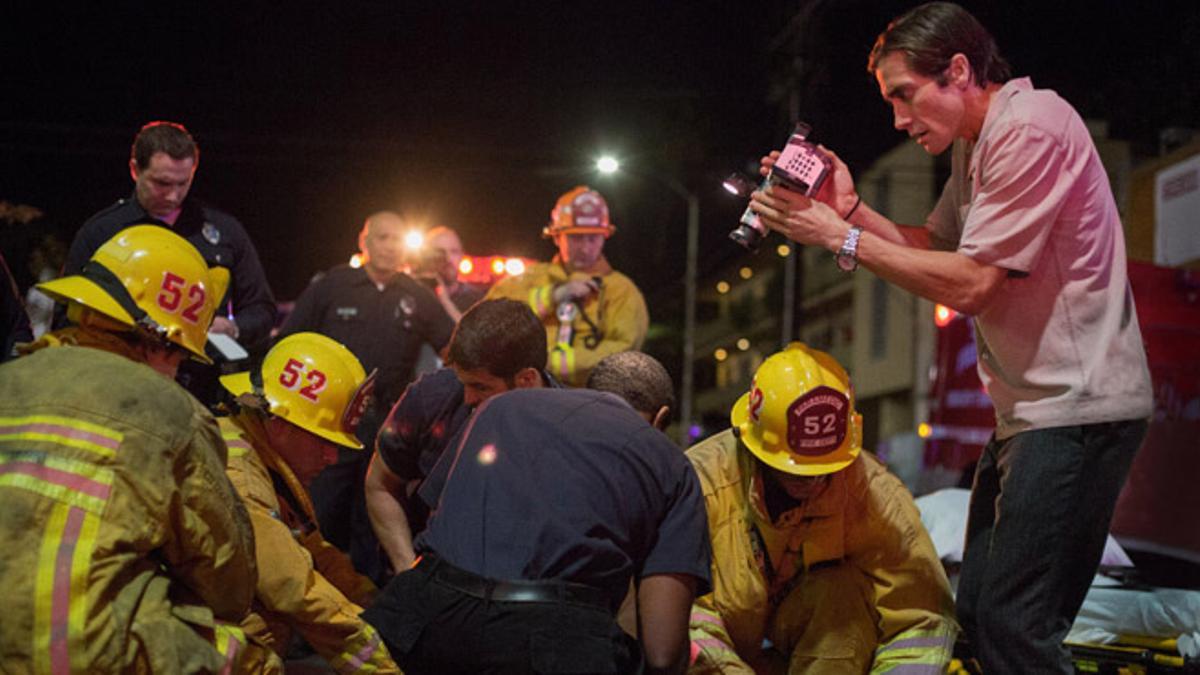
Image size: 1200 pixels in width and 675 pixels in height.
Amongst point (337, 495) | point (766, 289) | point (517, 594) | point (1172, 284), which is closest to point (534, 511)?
point (517, 594)

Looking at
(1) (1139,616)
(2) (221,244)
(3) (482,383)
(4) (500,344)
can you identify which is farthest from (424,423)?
(1) (1139,616)

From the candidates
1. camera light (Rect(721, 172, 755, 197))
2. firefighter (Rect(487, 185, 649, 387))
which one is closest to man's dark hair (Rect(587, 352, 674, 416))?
camera light (Rect(721, 172, 755, 197))

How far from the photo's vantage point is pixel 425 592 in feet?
9.70

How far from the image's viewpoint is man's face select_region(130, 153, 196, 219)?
17.4ft

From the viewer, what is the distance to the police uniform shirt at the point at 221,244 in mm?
5340

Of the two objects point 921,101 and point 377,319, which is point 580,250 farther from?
point 921,101

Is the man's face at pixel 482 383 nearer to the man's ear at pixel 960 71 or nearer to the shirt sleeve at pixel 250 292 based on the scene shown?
the shirt sleeve at pixel 250 292

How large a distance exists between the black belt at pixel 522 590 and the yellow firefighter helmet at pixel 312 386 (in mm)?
1362

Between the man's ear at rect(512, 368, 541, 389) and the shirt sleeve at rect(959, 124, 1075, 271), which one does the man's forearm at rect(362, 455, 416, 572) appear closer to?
the man's ear at rect(512, 368, 541, 389)

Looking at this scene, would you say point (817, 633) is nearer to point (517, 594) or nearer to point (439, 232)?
point (517, 594)

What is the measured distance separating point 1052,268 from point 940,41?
67cm

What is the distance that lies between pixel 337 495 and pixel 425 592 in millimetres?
3361

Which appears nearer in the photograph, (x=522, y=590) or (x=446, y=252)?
(x=522, y=590)

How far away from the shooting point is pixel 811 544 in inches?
164
